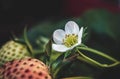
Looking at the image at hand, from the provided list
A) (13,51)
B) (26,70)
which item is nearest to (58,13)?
(13,51)

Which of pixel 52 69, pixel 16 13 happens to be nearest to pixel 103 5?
pixel 16 13

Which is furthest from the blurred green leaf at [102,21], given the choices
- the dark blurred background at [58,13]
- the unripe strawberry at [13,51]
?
the unripe strawberry at [13,51]

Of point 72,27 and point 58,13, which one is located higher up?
point 72,27

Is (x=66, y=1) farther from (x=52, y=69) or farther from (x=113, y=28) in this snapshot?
(x=52, y=69)

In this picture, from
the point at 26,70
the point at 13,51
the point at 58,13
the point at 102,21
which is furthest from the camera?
the point at 58,13

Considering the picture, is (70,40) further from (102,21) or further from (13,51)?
(102,21)

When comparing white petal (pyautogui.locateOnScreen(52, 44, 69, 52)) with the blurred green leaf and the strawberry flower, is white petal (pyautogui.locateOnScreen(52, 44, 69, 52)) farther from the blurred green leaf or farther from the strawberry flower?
the blurred green leaf

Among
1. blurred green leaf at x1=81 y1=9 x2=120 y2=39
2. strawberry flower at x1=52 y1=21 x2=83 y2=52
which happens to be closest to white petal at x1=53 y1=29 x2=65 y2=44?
strawberry flower at x1=52 y1=21 x2=83 y2=52
